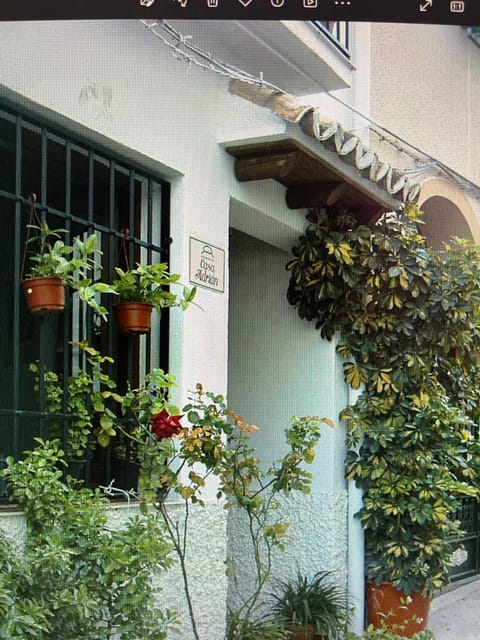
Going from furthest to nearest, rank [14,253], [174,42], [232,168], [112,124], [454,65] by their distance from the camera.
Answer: [454,65] < [232,168] < [174,42] < [112,124] < [14,253]

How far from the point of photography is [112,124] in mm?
4078

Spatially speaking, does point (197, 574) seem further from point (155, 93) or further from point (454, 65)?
point (454, 65)

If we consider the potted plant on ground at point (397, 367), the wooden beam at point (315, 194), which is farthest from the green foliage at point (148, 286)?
the potted plant on ground at point (397, 367)

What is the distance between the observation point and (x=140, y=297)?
414 cm

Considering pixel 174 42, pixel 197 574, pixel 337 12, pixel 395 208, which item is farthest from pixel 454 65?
pixel 337 12

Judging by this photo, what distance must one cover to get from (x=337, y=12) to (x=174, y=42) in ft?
7.94

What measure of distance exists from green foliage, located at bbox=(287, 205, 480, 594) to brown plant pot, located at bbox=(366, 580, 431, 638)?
96 mm

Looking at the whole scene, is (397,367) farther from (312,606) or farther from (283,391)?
(312,606)

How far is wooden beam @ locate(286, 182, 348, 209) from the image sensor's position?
17.5 feet

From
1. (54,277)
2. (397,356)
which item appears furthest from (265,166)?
(54,277)

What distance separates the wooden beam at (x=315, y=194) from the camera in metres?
5.34

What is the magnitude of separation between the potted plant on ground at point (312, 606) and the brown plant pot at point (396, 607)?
10.0 inches

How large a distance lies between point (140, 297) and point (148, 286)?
0.06m

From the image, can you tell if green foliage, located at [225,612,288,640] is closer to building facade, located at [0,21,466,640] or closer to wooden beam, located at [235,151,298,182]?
building facade, located at [0,21,466,640]
